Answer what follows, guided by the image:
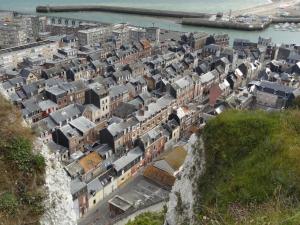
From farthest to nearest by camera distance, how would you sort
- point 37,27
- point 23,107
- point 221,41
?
point 37,27 → point 221,41 → point 23,107

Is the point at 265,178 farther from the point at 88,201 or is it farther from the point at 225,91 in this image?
the point at 225,91

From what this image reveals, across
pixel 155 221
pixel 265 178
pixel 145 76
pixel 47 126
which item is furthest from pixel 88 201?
pixel 145 76

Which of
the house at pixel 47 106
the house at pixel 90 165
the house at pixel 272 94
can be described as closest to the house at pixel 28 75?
the house at pixel 47 106

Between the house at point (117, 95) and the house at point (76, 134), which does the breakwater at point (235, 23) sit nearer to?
the house at point (117, 95)

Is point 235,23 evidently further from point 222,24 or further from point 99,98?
point 99,98

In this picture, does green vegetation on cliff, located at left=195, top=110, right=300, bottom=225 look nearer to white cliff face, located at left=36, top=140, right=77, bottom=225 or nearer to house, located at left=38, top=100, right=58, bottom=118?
white cliff face, located at left=36, top=140, right=77, bottom=225

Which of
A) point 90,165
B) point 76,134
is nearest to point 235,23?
point 76,134
